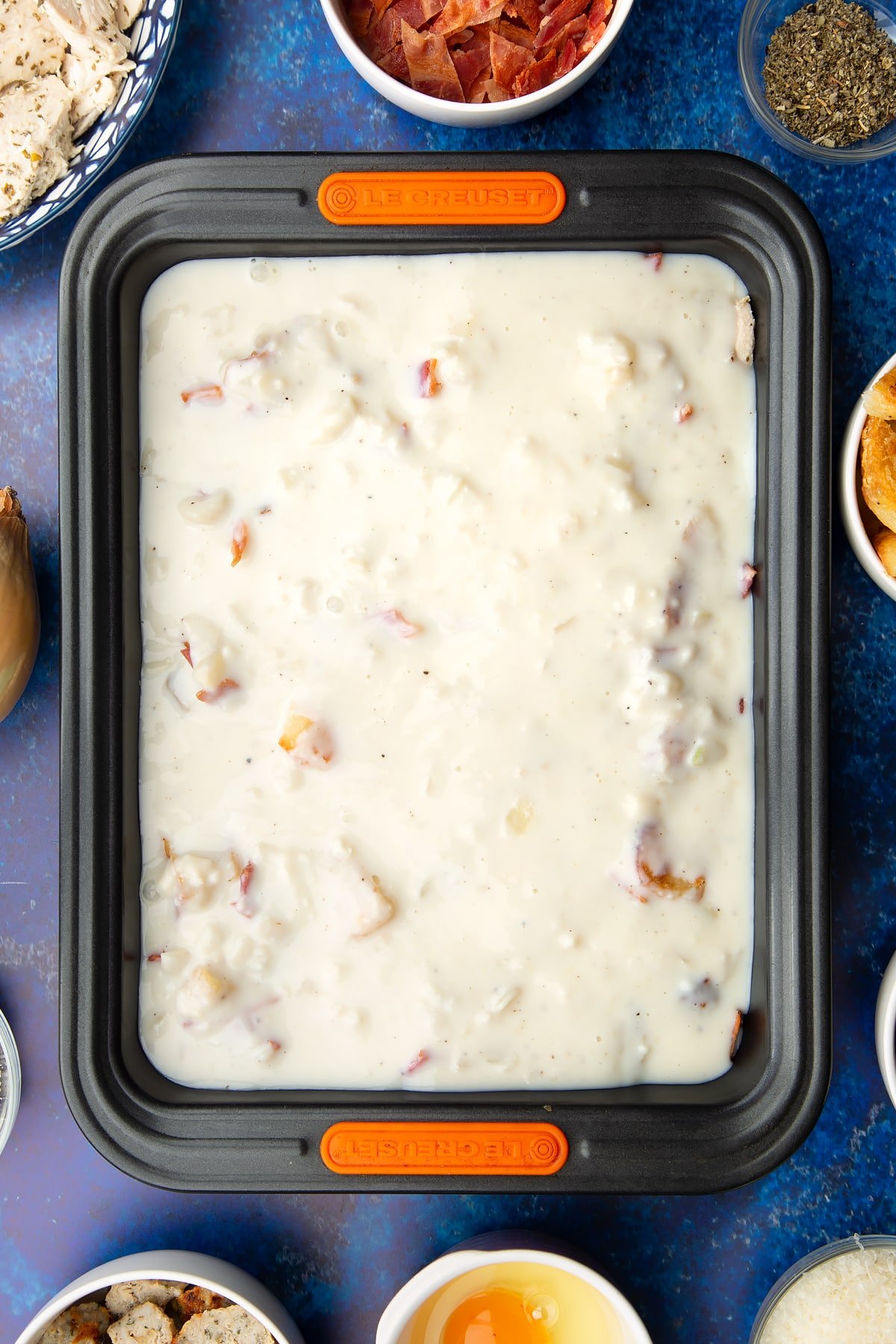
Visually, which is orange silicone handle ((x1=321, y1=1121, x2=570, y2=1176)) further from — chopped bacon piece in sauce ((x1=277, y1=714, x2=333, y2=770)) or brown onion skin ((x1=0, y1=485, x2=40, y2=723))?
brown onion skin ((x1=0, y1=485, x2=40, y2=723))

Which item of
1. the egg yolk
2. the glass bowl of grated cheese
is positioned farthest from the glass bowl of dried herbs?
the egg yolk

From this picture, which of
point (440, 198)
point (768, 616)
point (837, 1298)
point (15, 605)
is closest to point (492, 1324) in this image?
point (837, 1298)

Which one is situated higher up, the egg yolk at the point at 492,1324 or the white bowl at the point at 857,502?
the white bowl at the point at 857,502

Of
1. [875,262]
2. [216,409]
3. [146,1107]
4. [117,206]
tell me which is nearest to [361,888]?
[146,1107]

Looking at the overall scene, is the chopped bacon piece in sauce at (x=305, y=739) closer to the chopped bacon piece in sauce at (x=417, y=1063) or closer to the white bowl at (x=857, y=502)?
the chopped bacon piece in sauce at (x=417, y=1063)

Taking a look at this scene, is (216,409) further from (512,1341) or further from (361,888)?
(512,1341)

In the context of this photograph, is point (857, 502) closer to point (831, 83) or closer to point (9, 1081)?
point (831, 83)

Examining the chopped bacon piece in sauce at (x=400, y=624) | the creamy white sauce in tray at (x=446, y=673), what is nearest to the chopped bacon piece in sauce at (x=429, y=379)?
the creamy white sauce in tray at (x=446, y=673)

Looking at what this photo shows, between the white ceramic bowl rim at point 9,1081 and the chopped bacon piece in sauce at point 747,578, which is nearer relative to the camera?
the chopped bacon piece in sauce at point 747,578
